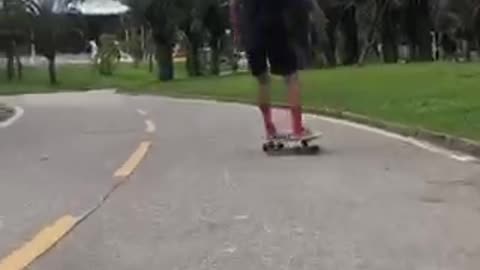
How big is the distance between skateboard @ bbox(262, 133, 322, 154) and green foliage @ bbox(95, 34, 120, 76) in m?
50.4

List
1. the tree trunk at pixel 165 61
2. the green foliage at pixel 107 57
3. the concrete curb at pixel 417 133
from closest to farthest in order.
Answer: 1. the concrete curb at pixel 417 133
2. the tree trunk at pixel 165 61
3. the green foliage at pixel 107 57

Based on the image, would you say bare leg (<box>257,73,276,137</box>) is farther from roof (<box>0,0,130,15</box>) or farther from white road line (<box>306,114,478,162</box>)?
roof (<box>0,0,130,15</box>)

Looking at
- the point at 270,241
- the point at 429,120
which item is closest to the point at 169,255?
the point at 270,241

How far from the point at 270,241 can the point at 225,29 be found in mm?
43742

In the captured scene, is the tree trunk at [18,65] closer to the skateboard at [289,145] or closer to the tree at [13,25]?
the tree at [13,25]

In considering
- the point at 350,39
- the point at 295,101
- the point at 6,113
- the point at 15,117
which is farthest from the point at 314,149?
the point at 350,39

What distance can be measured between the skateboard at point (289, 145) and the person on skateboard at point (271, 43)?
56 mm

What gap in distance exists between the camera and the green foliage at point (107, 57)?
62.1m

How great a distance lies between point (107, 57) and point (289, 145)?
50.9 meters

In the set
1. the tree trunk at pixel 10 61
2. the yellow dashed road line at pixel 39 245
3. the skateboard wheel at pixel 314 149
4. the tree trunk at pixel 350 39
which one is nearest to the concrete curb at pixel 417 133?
the skateboard wheel at pixel 314 149

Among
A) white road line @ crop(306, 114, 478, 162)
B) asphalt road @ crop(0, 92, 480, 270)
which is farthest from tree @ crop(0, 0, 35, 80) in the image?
asphalt road @ crop(0, 92, 480, 270)

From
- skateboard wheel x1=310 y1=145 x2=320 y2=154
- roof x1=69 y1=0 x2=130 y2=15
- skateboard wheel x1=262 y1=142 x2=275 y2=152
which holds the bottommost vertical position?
skateboard wheel x1=310 y1=145 x2=320 y2=154

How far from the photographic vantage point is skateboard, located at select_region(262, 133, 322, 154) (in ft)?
39.3

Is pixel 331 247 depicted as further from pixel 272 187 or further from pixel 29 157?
pixel 29 157
